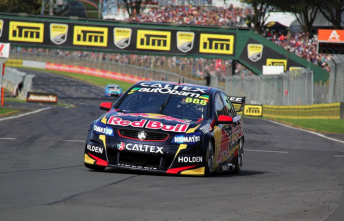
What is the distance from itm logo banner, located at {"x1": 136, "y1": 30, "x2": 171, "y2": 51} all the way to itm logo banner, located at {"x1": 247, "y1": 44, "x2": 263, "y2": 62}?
20.8ft

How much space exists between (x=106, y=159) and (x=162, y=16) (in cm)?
5727

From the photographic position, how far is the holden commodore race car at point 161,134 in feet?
28.5

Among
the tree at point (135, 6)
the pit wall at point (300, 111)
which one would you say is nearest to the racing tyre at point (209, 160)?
the pit wall at point (300, 111)

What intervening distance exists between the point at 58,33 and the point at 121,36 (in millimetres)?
4780

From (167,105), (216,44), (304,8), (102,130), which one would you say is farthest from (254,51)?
(102,130)

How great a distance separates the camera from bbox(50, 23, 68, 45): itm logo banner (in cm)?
4900

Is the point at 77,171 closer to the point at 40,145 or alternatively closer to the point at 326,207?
the point at 326,207

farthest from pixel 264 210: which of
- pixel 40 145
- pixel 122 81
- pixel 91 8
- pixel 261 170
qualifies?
pixel 91 8

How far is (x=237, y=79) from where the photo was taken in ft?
143

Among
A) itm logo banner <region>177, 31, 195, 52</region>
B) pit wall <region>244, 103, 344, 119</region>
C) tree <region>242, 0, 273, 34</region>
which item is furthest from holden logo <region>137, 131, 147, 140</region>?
tree <region>242, 0, 273, 34</region>

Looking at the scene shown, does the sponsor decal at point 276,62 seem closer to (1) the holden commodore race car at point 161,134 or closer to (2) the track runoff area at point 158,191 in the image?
(2) the track runoff area at point 158,191

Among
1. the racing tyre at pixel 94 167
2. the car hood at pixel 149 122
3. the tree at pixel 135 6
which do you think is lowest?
the racing tyre at pixel 94 167

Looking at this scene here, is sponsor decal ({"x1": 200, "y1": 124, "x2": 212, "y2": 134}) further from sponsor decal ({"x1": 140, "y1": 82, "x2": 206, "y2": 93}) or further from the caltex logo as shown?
the caltex logo

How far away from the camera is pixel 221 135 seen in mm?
9719
